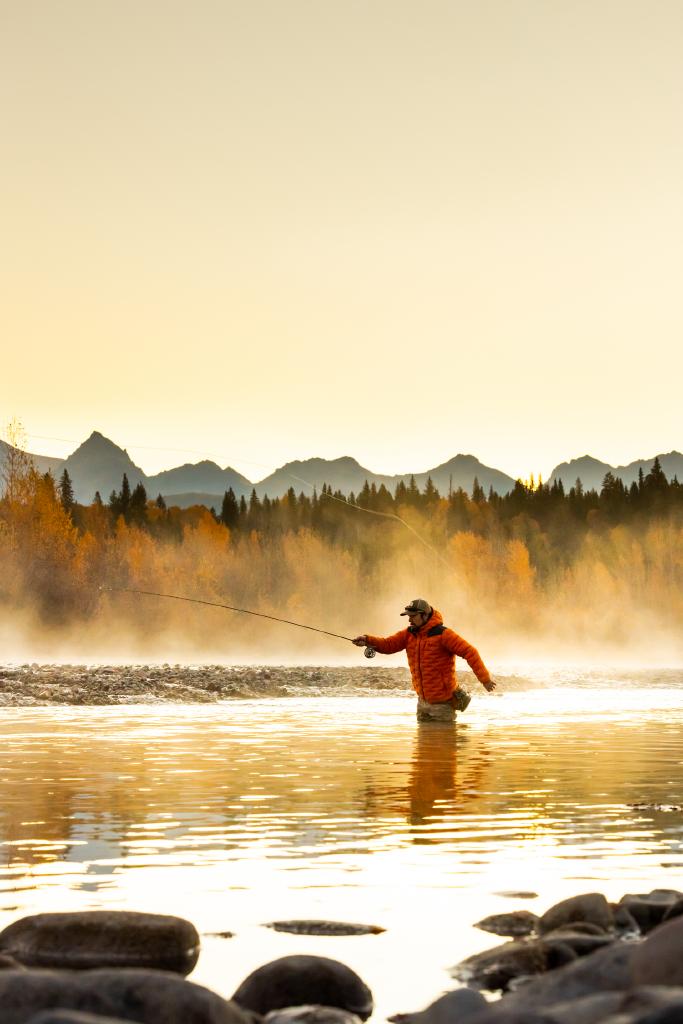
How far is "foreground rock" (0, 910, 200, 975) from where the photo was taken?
691 cm

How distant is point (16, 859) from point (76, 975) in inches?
161

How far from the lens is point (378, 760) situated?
17.6 metres

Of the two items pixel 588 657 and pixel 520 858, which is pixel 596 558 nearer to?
pixel 588 657

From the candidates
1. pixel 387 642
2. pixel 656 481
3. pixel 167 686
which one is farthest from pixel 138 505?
pixel 387 642

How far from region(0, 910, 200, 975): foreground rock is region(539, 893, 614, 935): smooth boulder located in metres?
1.79

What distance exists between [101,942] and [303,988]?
1.14 metres

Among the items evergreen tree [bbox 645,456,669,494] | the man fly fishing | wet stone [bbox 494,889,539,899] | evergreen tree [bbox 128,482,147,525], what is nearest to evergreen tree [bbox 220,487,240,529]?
evergreen tree [bbox 128,482,147,525]

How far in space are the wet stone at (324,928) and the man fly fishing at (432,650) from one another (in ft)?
42.1

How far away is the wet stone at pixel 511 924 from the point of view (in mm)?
7781

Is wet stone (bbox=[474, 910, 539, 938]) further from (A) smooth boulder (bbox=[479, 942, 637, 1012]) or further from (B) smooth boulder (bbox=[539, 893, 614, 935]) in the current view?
(A) smooth boulder (bbox=[479, 942, 637, 1012])

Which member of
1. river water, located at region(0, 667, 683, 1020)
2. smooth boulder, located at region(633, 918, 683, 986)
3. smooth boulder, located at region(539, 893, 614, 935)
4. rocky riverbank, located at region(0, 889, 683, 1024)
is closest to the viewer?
rocky riverbank, located at region(0, 889, 683, 1024)

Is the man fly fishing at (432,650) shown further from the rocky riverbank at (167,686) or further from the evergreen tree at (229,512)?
the evergreen tree at (229,512)

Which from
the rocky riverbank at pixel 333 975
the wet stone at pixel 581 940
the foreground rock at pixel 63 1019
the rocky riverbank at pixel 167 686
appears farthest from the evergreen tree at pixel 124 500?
the foreground rock at pixel 63 1019

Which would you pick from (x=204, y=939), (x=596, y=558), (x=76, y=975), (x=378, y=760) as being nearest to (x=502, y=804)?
(x=378, y=760)
